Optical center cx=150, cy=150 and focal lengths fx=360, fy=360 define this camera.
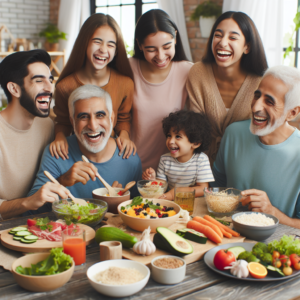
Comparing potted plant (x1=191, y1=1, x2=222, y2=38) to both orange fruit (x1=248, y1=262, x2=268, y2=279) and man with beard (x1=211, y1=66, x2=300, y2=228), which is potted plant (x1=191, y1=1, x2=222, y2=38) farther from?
orange fruit (x1=248, y1=262, x2=268, y2=279)

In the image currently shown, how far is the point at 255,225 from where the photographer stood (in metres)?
1.57

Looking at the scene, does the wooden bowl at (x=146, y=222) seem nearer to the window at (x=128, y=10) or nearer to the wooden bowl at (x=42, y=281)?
the wooden bowl at (x=42, y=281)

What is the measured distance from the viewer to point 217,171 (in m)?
2.53

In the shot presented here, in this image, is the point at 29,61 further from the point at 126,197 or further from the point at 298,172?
the point at 298,172

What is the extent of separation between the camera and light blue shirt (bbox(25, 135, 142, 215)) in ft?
7.40

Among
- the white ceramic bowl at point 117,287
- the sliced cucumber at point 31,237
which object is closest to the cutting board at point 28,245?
the sliced cucumber at point 31,237

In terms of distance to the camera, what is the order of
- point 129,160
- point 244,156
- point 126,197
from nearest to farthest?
point 126,197 → point 244,156 → point 129,160

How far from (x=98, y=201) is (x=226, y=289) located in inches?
31.5

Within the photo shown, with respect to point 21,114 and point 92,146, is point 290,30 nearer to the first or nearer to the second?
point 92,146

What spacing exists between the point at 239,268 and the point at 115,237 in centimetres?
49

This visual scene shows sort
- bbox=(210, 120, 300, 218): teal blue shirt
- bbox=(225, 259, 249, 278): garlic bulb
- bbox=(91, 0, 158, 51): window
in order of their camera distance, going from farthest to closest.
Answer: bbox=(91, 0, 158, 51): window, bbox=(210, 120, 300, 218): teal blue shirt, bbox=(225, 259, 249, 278): garlic bulb

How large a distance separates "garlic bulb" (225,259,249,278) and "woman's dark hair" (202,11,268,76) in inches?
65.6

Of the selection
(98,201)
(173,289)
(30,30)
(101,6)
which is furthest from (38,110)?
(30,30)

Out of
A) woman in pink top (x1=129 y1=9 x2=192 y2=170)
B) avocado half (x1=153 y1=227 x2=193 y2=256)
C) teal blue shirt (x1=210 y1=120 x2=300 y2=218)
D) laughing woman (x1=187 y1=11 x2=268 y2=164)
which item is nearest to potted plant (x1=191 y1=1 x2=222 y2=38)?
woman in pink top (x1=129 y1=9 x2=192 y2=170)
